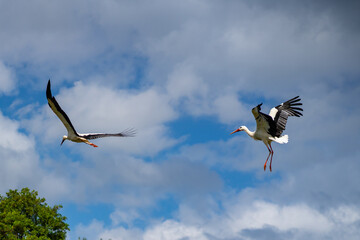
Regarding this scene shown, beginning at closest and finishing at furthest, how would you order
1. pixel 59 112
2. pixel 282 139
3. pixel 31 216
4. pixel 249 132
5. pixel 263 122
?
1. pixel 59 112
2. pixel 263 122
3. pixel 282 139
4. pixel 249 132
5. pixel 31 216

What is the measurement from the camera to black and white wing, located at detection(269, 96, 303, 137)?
92.4 ft

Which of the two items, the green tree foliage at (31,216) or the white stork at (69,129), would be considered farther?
the green tree foliage at (31,216)

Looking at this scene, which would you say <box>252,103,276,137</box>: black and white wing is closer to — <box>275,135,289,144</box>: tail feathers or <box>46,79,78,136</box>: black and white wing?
<box>275,135,289,144</box>: tail feathers

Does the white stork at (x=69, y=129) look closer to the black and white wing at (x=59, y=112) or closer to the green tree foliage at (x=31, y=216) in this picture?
the black and white wing at (x=59, y=112)

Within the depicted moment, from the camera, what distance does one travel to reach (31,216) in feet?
135

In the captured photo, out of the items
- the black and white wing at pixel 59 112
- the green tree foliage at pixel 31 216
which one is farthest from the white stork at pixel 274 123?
the green tree foliage at pixel 31 216

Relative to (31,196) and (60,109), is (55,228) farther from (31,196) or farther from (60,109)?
(60,109)

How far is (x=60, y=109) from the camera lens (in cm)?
2548

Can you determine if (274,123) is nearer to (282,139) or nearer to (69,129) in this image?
(282,139)

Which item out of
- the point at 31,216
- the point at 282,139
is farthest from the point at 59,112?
the point at 31,216

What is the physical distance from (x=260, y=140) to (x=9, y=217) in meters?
19.7

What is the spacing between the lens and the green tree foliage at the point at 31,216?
38031 mm

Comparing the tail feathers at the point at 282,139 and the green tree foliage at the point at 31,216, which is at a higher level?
the green tree foliage at the point at 31,216

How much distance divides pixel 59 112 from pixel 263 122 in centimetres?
1047
